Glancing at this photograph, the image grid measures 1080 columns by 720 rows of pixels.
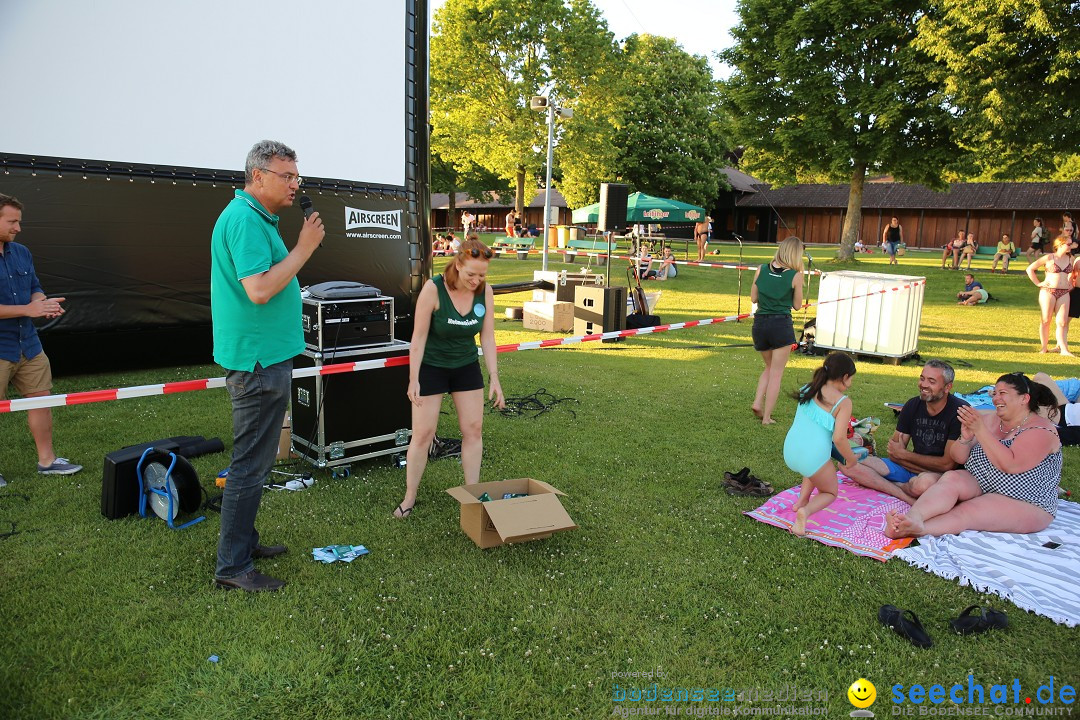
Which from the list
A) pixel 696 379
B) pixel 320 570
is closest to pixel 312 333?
pixel 320 570

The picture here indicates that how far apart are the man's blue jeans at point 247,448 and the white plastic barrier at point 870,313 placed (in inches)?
346

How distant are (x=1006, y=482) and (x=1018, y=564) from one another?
0.65 m

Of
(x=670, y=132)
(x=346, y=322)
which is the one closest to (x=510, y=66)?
(x=670, y=132)

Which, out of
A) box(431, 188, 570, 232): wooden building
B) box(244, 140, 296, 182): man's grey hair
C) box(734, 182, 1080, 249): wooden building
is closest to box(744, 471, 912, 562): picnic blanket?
box(244, 140, 296, 182): man's grey hair

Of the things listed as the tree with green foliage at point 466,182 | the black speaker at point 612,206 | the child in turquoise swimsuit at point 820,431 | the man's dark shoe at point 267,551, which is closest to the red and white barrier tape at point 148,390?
the man's dark shoe at point 267,551

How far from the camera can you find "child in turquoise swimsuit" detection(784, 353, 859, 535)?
4.33 metres

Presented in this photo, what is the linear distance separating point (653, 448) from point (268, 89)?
4926 millimetres

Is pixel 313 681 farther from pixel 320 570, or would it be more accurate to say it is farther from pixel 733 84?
pixel 733 84

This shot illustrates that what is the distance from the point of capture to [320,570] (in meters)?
3.74

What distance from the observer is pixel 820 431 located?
14.3 feet

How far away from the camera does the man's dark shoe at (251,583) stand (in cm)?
347

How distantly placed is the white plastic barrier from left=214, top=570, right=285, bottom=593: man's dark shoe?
8913mm

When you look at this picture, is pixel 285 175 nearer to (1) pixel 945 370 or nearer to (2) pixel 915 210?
(1) pixel 945 370

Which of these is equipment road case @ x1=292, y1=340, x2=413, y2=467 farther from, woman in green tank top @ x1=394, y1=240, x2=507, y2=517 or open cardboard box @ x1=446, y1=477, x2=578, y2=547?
open cardboard box @ x1=446, y1=477, x2=578, y2=547
